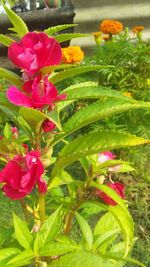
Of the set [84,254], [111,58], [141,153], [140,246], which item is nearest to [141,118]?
[141,153]

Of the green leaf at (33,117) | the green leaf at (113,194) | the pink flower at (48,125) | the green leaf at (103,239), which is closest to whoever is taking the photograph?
the green leaf at (33,117)

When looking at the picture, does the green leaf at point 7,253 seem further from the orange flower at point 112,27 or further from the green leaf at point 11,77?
the orange flower at point 112,27

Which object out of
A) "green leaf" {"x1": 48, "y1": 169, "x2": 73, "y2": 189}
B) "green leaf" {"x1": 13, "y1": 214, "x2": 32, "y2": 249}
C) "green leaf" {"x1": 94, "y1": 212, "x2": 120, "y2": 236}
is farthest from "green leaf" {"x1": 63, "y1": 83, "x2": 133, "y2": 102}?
"green leaf" {"x1": 94, "y1": 212, "x2": 120, "y2": 236}

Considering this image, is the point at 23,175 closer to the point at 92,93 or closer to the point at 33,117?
the point at 33,117

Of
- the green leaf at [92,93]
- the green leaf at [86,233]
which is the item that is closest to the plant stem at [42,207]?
the green leaf at [86,233]

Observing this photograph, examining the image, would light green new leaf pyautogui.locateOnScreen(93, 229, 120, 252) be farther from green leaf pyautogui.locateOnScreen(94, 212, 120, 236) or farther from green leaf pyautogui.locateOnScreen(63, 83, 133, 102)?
green leaf pyautogui.locateOnScreen(63, 83, 133, 102)

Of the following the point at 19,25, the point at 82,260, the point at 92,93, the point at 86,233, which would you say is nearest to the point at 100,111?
the point at 92,93
